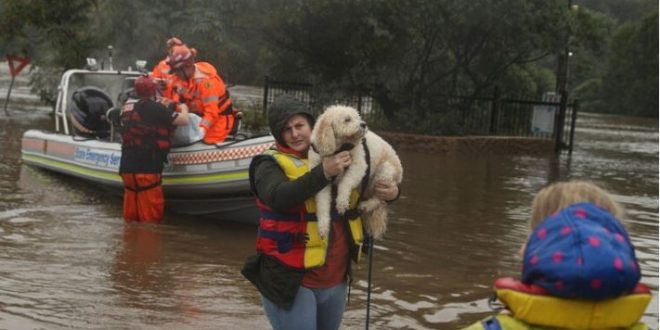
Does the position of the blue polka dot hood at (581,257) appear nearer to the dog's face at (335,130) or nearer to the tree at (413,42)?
the dog's face at (335,130)

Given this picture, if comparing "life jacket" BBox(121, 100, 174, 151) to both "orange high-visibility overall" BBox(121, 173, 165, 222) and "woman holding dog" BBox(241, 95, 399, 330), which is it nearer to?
"orange high-visibility overall" BBox(121, 173, 165, 222)

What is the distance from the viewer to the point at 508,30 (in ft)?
71.3

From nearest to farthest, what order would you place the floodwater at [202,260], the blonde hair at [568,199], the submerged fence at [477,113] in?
the blonde hair at [568,199], the floodwater at [202,260], the submerged fence at [477,113]

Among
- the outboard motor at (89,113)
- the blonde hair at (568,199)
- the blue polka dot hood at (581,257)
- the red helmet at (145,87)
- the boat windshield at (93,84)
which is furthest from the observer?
the boat windshield at (93,84)

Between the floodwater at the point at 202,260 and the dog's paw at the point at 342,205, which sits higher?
the dog's paw at the point at 342,205

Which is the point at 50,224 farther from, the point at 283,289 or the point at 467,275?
the point at 283,289

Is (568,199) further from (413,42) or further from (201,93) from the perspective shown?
(413,42)

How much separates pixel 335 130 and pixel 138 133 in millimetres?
6629

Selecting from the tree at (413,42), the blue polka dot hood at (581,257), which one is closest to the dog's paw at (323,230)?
the blue polka dot hood at (581,257)

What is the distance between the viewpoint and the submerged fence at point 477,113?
2223cm

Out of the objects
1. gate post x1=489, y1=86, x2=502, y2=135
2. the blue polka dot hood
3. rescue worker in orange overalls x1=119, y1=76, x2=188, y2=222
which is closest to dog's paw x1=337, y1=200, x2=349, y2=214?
the blue polka dot hood

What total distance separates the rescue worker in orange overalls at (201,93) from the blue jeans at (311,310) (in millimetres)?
6916

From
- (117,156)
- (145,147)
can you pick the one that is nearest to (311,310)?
(145,147)

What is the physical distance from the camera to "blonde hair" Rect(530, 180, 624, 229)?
2836mm
